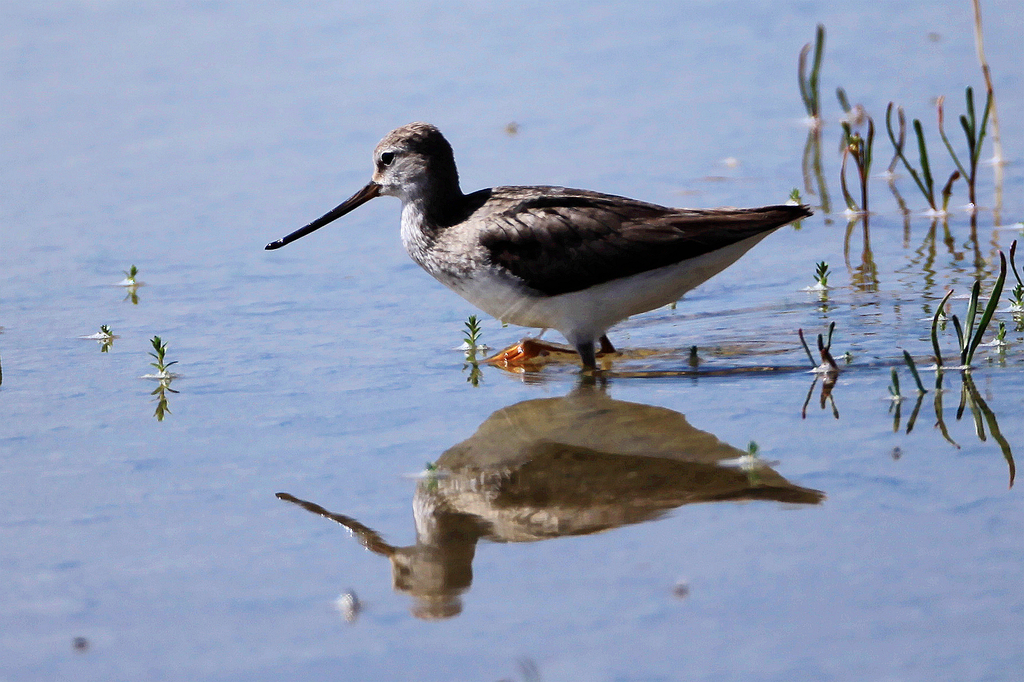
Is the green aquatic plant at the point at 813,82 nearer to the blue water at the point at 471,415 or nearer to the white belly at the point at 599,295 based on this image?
the blue water at the point at 471,415

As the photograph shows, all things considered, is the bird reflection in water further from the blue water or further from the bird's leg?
the bird's leg

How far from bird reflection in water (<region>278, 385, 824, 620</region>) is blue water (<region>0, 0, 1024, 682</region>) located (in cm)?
2

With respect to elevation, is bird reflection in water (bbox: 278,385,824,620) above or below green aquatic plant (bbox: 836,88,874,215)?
below

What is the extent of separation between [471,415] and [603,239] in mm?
1374

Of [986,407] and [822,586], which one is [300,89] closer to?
[986,407]

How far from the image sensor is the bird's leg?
22.5ft

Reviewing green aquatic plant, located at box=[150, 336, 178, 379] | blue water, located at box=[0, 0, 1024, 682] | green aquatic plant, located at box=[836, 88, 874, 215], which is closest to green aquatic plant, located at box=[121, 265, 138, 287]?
blue water, located at box=[0, 0, 1024, 682]

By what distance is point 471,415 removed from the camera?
6039mm

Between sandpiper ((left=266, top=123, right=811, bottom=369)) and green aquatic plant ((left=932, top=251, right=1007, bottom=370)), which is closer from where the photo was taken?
green aquatic plant ((left=932, top=251, right=1007, bottom=370))

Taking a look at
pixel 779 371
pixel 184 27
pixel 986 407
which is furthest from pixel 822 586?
pixel 184 27

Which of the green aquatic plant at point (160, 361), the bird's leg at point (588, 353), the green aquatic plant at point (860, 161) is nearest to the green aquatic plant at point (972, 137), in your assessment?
the green aquatic plant at point (860, 161)

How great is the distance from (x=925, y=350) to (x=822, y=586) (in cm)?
285

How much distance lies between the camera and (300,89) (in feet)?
41.2

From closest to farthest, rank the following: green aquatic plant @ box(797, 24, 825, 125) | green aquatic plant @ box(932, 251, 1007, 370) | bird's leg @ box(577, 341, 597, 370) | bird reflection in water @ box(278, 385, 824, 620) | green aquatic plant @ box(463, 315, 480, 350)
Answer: bird reflection in water @ box(278, 385, 824, 620)
green aquatic plant @ box(932, 251, 1007, 370)
bird's leg @ box(577, 341, 597, 370)
green aquatic plant @ box(463, 315, 480, 350)
green aquatic plant @ box(797, 24, 825, 125)
